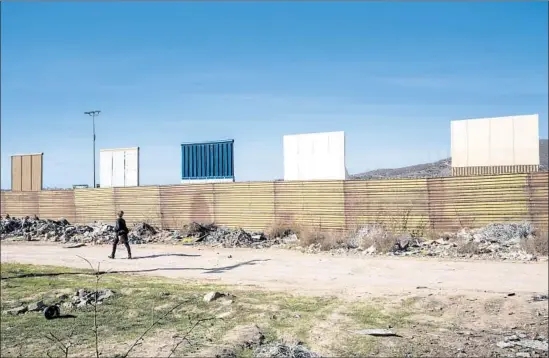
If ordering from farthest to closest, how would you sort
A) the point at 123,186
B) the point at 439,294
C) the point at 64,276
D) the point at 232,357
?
1. the point at 123,186
2. the point at 64,276
3. the point at 439,294
4. the point at 232,357

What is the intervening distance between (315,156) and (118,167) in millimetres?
12752

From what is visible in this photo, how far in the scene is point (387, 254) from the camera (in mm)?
18016

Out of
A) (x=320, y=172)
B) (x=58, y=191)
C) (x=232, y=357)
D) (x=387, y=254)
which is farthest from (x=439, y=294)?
(x=58, y=191)

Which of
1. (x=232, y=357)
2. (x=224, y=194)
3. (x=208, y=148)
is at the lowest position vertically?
(x=232, y=357)

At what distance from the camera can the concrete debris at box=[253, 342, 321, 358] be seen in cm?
844

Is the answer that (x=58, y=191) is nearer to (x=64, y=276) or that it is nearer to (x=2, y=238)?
(x=2, y=238)

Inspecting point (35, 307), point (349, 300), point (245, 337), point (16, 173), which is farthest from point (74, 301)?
point (16, 173)

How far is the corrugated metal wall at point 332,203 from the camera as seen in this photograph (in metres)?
18.9

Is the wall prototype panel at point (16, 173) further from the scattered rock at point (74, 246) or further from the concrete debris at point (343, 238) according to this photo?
the scattered rock at point (74, 246)

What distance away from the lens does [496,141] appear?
21.6 meters

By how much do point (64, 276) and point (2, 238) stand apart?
52.2ft

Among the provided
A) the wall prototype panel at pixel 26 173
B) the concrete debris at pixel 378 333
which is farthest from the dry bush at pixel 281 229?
the wall prototype panel at pixel 26 173

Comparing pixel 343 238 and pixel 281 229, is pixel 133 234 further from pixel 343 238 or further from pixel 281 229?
pixel 343 238

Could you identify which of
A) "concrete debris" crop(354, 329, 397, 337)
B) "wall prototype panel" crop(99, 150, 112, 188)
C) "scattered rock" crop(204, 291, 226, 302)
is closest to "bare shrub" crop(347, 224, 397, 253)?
"scattered rock" crop(204, 291, 226, 302)
